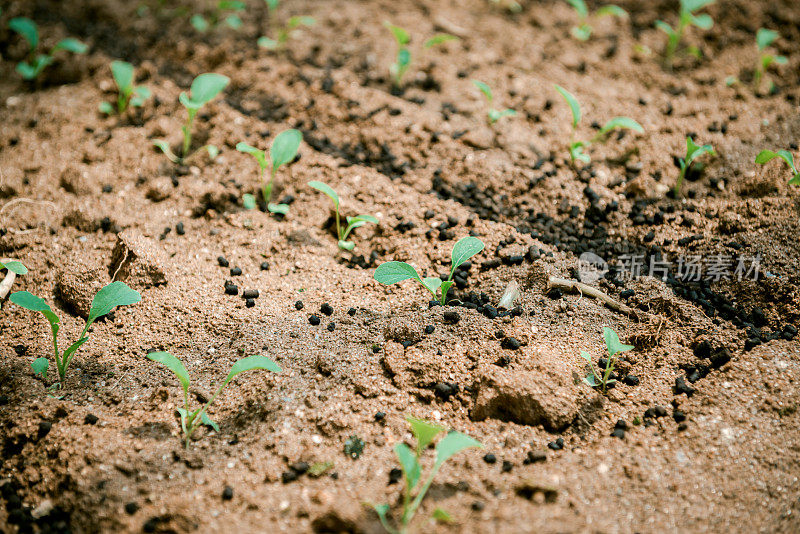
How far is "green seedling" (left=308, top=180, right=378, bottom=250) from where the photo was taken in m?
2.32

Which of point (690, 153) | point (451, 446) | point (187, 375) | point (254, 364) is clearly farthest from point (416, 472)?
point (690, 153)

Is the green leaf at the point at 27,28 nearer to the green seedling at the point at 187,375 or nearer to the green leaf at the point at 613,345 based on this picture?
the green seedling at the point at 187,375

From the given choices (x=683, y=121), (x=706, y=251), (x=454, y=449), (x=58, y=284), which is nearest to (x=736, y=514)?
(x=454, y=449)

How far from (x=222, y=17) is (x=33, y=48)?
3.63ft

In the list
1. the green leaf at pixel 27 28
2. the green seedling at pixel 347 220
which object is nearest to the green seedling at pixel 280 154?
the green seedling at pixel 347 220

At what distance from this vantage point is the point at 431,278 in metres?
2.14

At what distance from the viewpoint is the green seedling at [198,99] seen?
2.65 meters

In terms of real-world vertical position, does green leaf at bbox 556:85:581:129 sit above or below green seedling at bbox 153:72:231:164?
above

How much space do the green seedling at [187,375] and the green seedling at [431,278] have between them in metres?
0.53

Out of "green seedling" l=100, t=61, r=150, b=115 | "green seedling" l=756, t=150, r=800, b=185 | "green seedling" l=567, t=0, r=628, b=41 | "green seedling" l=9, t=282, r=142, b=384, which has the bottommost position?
"green seedling" l=9, t=282, r=142, b=384

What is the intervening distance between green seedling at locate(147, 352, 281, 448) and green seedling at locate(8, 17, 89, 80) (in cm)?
223

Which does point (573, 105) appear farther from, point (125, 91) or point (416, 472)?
point (125, 91)

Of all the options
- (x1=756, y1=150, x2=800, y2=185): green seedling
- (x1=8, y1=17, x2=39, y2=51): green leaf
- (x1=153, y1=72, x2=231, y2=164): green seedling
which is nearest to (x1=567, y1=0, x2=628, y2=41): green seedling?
A: (x1=756, y1=150, x2=800, y2=185): green seedling

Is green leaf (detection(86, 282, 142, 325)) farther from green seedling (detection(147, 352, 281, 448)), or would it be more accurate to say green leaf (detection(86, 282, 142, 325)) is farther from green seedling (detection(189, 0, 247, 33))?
green seedling (detection(189, 0, 247, 33))
